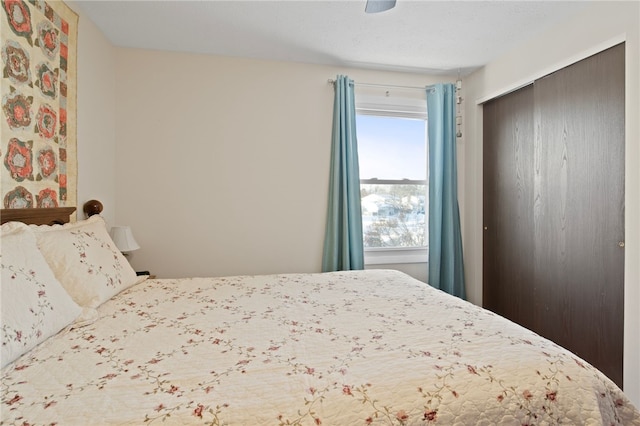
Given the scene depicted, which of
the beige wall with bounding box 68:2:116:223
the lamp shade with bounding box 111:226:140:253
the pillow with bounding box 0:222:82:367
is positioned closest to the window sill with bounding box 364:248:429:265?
the lamp shade with bounding box 111:226:140:253

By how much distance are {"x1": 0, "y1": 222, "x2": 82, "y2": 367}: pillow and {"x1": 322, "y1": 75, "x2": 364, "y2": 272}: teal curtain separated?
6.56 feet

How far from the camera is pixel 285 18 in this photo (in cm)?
234

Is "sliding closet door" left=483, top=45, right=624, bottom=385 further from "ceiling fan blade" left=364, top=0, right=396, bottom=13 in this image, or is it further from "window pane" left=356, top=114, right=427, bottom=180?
"ceiling fan blade" left=364, top=0, right=396, bottom=13

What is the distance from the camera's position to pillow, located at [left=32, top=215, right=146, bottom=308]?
153 cm

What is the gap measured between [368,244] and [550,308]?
1.52 m

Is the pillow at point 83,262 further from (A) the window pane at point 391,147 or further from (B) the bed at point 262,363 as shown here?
(A) the window pane at point 391,147

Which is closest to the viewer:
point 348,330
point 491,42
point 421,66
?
point 348,330

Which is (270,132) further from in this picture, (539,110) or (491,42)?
(539,110)

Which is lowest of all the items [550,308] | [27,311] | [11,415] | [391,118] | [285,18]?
[550,308]

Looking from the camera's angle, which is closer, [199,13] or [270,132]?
[199,13]

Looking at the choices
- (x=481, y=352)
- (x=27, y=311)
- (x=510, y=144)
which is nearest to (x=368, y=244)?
(x=510, y=144)

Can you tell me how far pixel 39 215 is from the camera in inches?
69.6

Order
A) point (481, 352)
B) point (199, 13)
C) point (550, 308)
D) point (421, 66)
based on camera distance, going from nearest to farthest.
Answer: point (481, 352)
point (199, 13)
point (550, 308)
point (421, 66)

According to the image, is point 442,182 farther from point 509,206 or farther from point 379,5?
point 379,5
